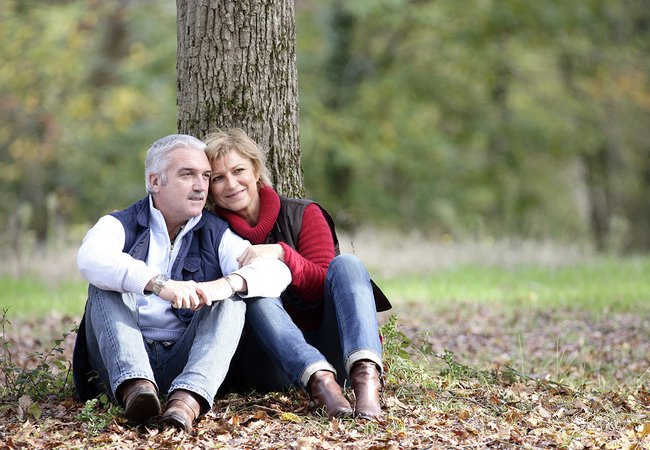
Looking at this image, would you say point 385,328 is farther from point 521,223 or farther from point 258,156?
point 521,223

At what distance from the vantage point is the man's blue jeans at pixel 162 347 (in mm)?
3812

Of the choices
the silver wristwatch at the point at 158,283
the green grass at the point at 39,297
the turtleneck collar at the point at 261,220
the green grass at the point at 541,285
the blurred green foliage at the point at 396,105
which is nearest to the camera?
the silver wristwatch at the point at 158,283

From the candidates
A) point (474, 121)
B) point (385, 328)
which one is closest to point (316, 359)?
point (385, 328)

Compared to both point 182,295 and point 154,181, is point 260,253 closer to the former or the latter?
point 182,295

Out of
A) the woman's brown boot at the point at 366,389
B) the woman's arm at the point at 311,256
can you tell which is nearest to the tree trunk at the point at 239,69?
the woman's arm at the point at 311,256

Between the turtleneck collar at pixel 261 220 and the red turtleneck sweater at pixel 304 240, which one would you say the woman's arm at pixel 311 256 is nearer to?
the red turtleneck sweater at pixel 304 240

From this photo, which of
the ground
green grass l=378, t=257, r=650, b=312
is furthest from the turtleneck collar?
green grass l=378, t=257, r=650, b=312

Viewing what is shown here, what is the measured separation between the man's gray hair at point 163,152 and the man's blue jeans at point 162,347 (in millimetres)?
618

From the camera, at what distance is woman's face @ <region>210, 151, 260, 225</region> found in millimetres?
4449

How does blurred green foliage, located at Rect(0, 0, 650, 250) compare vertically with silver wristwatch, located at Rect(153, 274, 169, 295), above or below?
above

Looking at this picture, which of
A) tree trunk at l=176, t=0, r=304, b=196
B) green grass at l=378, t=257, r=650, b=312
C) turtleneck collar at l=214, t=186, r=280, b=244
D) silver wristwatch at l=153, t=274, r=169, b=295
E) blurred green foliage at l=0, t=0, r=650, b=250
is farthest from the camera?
blurred green foliage at l=0, t=0, r=650, b=250

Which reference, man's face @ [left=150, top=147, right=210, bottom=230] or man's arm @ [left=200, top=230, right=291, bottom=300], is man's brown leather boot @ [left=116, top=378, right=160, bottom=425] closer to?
man's arm @ [left=200, top=230, right=291, bottom=300]

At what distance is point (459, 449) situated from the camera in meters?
3.59

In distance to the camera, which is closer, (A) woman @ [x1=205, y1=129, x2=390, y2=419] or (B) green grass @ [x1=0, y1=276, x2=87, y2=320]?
(A) woman @ [x1=205, y1=129, x2=390, y2=419]
